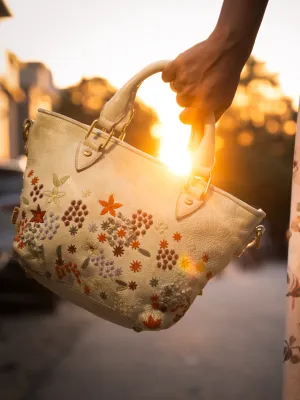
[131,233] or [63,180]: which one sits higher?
[63,180]

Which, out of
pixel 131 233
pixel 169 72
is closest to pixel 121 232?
pixel 131 233

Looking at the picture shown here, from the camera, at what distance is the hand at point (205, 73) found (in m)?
1.31

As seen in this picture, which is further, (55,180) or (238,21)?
(55,180)

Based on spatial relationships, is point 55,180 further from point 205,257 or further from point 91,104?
point 91,104

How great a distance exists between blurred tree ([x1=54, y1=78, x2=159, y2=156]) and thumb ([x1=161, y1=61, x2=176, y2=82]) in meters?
28.4

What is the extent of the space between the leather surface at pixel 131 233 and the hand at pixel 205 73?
0.19 meters

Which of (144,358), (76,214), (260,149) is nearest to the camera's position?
(76,214)

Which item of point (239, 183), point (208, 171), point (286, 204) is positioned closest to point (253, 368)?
point (208, 171)

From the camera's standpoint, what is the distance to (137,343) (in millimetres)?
4199

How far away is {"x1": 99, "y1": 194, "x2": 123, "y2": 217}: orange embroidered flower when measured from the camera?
1389 mm

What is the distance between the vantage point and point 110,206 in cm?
139

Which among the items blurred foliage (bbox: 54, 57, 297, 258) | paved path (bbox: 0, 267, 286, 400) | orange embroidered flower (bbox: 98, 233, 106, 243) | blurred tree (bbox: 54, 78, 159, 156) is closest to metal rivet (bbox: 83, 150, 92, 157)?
orange embroidered flower (bbox: 98, 233, 106, 243)

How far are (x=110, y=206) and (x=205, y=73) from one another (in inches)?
16.9

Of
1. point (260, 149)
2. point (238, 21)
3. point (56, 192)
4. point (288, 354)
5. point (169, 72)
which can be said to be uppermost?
point (238, 21)
